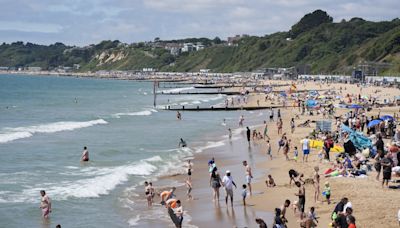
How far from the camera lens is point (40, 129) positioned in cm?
4253

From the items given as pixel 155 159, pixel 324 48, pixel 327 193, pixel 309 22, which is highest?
pixel 309 22

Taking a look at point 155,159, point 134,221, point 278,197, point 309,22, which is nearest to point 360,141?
point 278,197

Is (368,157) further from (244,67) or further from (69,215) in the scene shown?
(244,67)

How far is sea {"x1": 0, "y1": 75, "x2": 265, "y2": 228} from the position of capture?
17859 millimetres

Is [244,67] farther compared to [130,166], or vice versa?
[244,67]

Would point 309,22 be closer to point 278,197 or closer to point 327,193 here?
point 278,197

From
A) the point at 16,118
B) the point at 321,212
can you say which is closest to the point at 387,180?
the point at 321,212

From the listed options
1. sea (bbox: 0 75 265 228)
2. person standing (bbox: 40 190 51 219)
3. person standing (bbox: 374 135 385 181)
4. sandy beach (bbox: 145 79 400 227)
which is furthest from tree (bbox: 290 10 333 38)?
person standing (bbox: 40 190 51 219)

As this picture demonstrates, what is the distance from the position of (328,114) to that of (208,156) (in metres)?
17.6

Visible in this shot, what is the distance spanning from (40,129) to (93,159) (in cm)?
1589

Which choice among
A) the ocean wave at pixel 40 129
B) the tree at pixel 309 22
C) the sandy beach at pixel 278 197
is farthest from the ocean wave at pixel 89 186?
the tree at pixel 309 22

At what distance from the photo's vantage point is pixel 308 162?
78.7ft

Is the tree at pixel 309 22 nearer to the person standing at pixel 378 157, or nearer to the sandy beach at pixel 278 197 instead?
the sandy beach at pixel 278 197

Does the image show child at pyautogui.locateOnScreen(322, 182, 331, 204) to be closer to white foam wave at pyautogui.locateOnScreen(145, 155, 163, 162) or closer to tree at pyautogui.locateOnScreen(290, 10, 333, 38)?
white foam wave at pyautogui.locateOnScreen(145, 155, 163, 162)
